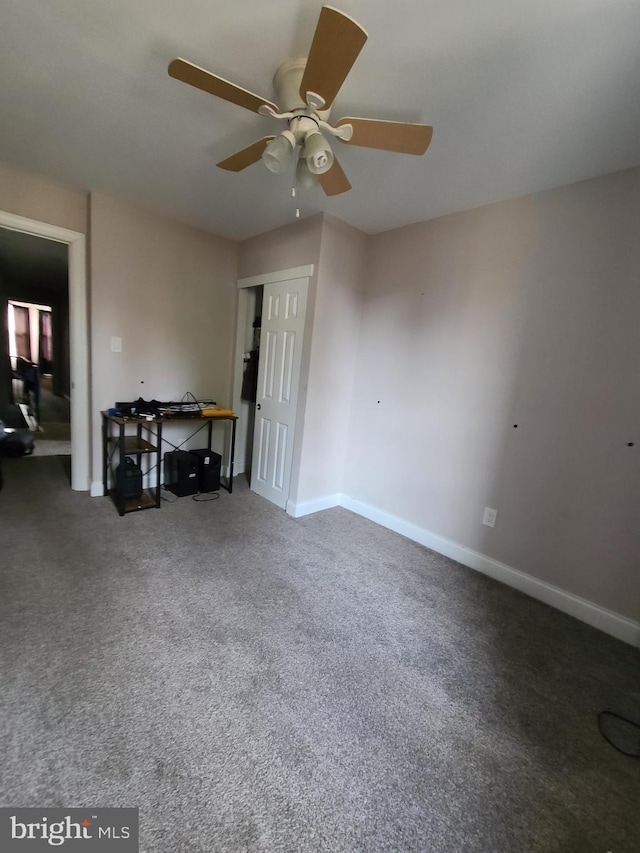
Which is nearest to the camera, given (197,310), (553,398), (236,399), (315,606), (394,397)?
(315,606)

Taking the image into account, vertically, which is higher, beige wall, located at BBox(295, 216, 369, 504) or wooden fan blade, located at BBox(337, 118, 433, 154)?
wooden fan blade, located at BBox(337, 118, 433, 154)

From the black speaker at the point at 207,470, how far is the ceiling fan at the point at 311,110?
96.4 inches

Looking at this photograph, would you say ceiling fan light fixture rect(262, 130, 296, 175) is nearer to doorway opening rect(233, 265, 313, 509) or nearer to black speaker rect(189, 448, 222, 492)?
doorway opening rect(233, 265, 313, 509)

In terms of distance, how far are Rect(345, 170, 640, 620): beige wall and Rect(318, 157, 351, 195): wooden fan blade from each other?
3.72 ft

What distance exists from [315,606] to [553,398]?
6.36 ft

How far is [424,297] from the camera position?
9.13ft

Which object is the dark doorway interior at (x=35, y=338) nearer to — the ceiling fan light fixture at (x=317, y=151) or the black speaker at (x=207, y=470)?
the black speaker at (x=207, y=470)

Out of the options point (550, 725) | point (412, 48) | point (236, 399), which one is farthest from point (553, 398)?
point (236, 399)

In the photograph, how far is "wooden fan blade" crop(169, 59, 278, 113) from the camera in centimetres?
116

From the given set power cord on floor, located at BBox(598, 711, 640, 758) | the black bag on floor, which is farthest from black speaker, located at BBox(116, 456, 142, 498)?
power cord on floor, located at BBox(598, 711, 640, 758)

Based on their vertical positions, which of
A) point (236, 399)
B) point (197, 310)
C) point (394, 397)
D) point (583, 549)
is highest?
point (197, 310)

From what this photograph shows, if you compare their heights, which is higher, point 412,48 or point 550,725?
point 412,48

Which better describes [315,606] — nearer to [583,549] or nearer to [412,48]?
[583,549]

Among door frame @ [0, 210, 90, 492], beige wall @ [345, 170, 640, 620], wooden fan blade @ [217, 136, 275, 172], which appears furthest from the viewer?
door frame @ [0, 210, 90, 492]
